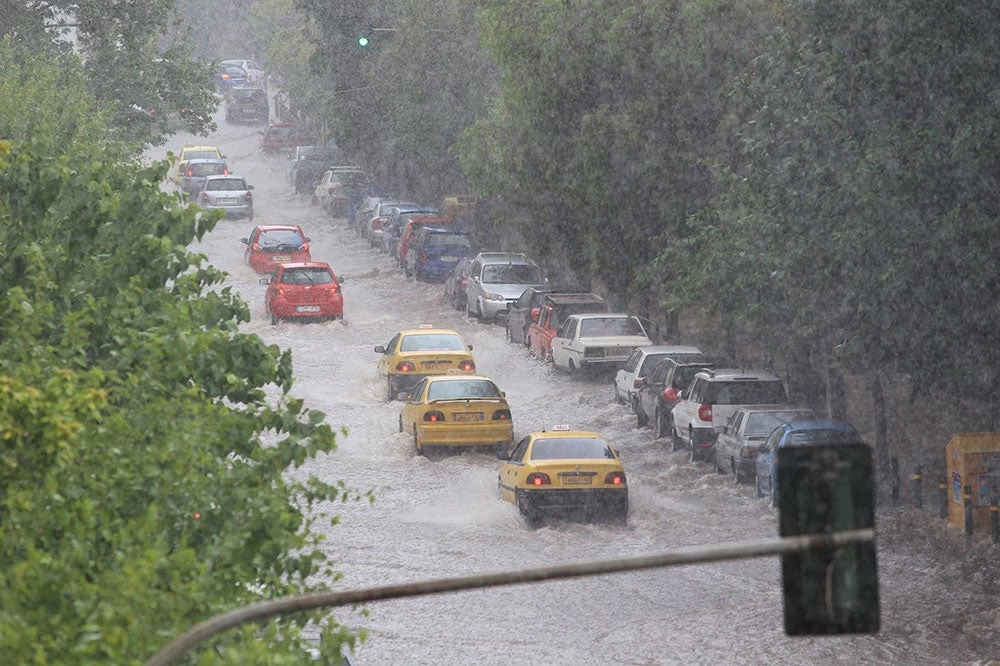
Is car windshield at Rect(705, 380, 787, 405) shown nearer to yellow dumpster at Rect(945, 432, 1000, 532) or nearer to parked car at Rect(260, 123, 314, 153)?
yellow dumpster at Rect(945, 432, 1000, 532)

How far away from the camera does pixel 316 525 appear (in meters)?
24.5

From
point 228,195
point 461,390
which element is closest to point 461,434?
point 461,390

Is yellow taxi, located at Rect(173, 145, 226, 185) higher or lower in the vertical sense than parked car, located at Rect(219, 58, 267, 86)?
lower

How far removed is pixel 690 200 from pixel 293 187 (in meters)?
41.0

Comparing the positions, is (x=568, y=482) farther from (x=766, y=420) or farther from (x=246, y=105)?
(x=246, y=105)

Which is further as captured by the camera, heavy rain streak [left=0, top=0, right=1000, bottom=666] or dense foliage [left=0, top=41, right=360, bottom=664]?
heavy rain streak [left=0, top=0, right=1000, bottom=666]

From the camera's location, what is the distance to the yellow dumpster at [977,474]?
849 inches

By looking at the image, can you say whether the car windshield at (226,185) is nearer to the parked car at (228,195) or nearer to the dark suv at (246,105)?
the parked car at (228,195)

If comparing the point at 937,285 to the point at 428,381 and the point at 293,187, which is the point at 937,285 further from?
the point at 293,187

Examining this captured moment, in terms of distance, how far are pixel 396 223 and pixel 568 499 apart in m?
32.7

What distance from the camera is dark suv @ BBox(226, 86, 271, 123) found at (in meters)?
93.4

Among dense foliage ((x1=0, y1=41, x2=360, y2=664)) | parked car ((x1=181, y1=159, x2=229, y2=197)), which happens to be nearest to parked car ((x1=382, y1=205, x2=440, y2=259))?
parked car ((x1=181, y1=159, x2=229, y2=197))

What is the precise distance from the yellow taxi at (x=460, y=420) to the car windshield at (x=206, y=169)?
38347 mm

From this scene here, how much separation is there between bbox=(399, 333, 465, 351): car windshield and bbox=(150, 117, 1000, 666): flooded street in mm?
1269
